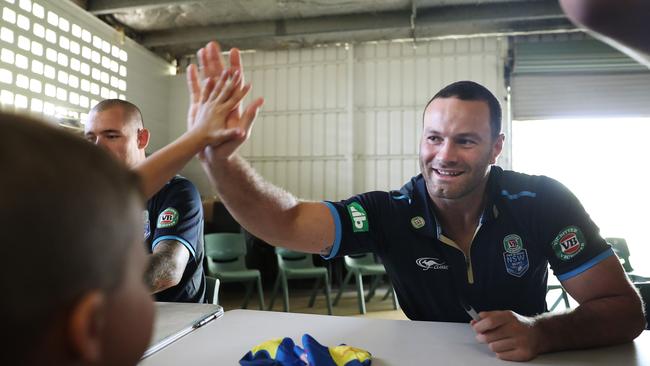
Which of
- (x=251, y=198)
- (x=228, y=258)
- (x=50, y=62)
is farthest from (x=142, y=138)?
(x=50, y=62)

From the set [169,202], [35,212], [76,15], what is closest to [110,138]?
[169,202]

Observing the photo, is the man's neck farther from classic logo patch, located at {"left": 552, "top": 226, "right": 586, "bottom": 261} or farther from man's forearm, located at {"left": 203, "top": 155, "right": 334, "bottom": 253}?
man's forearm, located at {"left": 203, "top": 155, "right": 334, "bottom": 253}

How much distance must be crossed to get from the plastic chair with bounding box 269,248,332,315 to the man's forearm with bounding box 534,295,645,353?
3.96 metres

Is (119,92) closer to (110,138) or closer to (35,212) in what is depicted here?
(110,138)

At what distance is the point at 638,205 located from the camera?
22.0 feet

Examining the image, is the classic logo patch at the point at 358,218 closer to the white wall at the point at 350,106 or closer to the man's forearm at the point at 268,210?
the man's forearm at the point at 268,210

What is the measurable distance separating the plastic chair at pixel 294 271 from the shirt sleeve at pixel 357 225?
140 inches

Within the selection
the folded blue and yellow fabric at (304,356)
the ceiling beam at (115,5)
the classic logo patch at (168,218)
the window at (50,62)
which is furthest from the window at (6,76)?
the folded blue and yellow fabric at (304,356)

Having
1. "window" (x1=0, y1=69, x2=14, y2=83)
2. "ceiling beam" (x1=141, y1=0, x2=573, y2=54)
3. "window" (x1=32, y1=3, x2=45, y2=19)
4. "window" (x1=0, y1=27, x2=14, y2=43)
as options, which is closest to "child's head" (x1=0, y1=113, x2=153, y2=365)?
"window" (x1=0, y1=69, x2=14, y2=83)

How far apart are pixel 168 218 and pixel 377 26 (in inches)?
235

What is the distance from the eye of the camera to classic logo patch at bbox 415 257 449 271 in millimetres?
1585

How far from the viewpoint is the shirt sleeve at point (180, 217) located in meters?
1.95

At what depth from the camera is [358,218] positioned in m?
1.65

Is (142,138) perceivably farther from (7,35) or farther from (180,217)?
(7,35)
